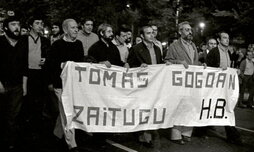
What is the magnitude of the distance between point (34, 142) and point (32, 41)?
215 centimetres

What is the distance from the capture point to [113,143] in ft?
20.7

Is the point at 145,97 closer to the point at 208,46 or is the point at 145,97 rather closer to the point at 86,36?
the point at 86,36

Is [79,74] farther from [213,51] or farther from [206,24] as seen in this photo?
[206,24]

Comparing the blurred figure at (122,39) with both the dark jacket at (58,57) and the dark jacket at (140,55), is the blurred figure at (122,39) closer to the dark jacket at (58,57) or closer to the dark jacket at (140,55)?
the dark jacket at (140,55)

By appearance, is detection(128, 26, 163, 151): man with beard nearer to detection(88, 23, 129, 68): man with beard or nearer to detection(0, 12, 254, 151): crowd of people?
detection(0, 12, 254, 151): crowd of people

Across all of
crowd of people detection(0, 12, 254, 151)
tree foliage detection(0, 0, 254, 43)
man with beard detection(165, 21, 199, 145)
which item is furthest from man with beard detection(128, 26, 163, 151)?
tree foliage detection(0, 0, 254, 43)

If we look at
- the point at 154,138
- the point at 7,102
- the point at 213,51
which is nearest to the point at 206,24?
the point at 213,51

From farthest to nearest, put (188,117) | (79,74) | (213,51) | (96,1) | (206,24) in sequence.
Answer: (206,24) < (96,1) < (213,51) < (188,117) < (79,74)

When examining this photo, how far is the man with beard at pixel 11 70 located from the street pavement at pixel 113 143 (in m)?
0.46

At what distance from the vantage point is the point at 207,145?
639 centimetres

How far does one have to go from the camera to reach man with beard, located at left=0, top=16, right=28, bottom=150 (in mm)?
5527

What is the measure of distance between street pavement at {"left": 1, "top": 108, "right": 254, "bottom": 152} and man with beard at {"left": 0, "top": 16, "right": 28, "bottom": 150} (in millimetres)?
456

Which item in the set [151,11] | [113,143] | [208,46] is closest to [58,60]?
[113,143]

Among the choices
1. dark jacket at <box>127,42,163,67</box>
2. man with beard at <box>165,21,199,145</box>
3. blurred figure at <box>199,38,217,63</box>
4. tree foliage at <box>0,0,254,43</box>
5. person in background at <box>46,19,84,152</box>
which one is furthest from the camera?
tree foliage at <box>0,0,254,43</box>
